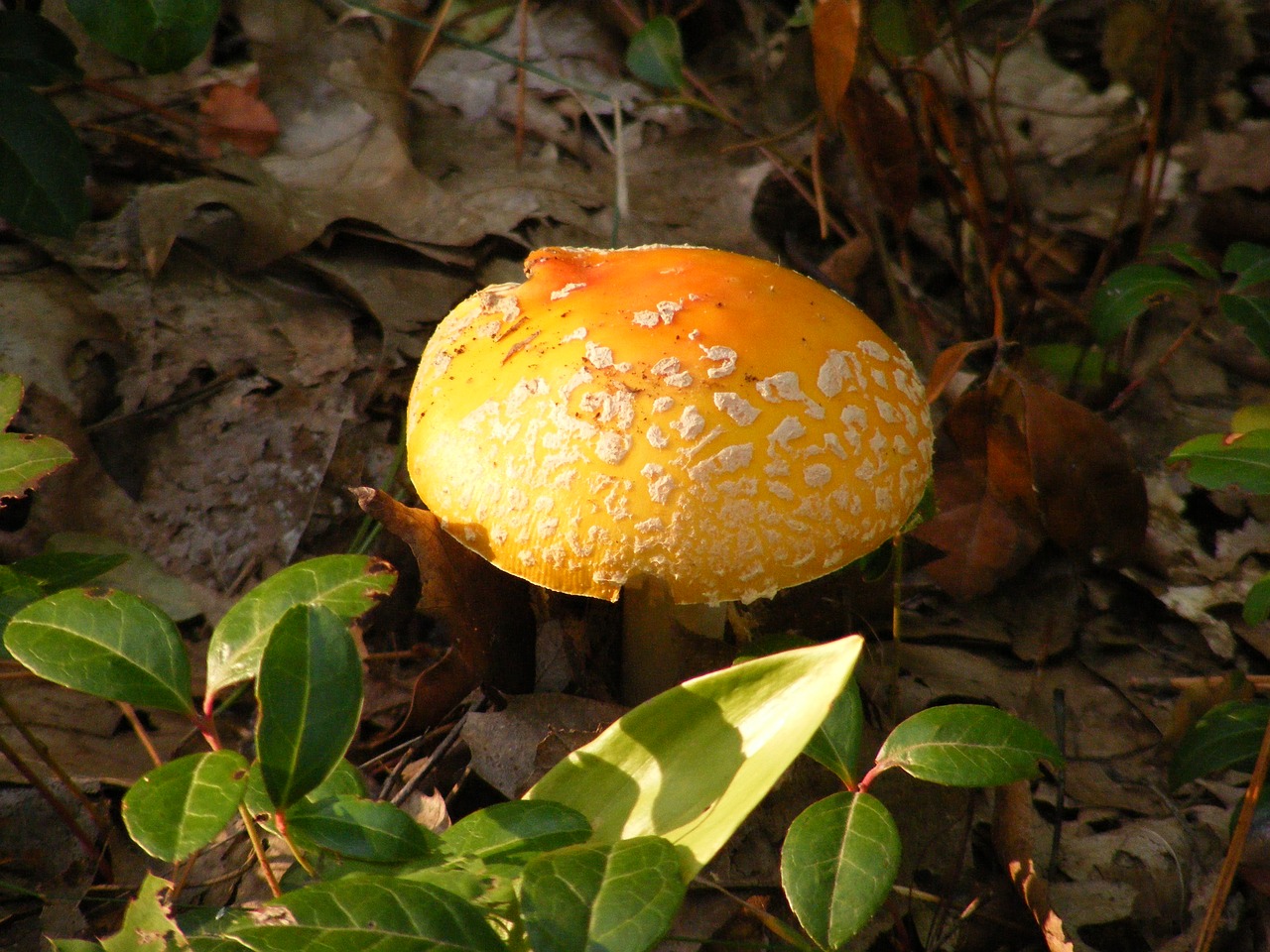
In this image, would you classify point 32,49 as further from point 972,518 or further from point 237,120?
point 972,518

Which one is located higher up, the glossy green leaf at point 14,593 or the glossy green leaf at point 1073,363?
the glossy green leaf at point 14,593

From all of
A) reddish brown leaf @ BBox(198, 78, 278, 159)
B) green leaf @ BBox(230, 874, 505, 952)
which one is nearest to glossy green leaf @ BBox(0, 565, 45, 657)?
green leaf @ BBox(230, 874, 505, 952)

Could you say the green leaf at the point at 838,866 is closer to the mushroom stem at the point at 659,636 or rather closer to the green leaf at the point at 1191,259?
the mushroom stem at the point at 659,636

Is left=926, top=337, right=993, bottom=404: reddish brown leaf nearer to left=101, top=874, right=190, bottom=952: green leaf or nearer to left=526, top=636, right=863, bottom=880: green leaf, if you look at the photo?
left=526, top=636, right=863, bottom=880: green leaf

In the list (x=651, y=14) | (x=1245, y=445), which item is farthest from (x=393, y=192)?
(x=1245, y=445)

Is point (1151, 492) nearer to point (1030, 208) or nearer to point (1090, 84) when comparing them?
point (1030, 208)

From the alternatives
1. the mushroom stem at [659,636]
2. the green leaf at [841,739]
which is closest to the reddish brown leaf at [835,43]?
the mushroom stem at [659,636]
